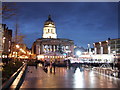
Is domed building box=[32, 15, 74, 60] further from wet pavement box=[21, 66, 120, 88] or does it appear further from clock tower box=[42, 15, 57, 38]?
wet pavement box=[21, 66, 120, 88]

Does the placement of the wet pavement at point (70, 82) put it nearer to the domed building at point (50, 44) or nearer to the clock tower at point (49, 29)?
the domed building at point (50, 44)

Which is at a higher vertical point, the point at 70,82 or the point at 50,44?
the point at 50,44

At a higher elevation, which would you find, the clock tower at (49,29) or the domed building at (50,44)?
the clock tower at (49,29)

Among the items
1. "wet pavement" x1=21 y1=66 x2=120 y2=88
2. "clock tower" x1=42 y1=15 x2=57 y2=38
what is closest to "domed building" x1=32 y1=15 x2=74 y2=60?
"clock tower" x1=42 y1=15 x2=57 y2=38

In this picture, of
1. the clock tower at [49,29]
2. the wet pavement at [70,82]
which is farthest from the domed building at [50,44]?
the wet pavement at [70,82]

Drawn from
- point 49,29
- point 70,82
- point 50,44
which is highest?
point 49,29

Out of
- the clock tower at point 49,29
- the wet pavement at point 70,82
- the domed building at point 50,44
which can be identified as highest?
the clock tower at point 49,29

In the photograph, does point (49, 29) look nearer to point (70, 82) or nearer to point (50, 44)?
point (50, 44)

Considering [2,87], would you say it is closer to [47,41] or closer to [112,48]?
[112,48]

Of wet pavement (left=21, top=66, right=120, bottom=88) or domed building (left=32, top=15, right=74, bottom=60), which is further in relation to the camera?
domed building (left=32, top=15, right=74, bottom=60)

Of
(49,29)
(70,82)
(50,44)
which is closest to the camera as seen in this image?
(70,82)

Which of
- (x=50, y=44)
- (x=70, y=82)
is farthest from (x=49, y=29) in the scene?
(x=70, y=82)

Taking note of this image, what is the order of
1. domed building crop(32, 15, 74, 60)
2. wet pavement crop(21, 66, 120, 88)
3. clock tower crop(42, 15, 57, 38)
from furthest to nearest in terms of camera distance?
1. clock tower crop(42, 15, 57, 38)
2. domed building crop(32, 15, 74, 60)
3. wet pavement crop(21, 66, 120, 88)

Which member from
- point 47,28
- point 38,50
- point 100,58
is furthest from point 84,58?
point 47,28
